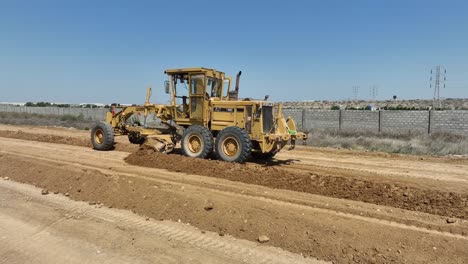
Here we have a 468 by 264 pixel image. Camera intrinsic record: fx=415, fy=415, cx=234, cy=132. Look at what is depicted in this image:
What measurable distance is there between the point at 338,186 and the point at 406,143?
11580 millimetres

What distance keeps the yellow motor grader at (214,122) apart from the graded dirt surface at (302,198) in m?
0.87

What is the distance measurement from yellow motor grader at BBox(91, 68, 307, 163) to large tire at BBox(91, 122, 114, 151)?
98 mm

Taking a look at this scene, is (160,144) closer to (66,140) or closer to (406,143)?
(66,140)

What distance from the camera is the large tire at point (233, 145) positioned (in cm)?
1101

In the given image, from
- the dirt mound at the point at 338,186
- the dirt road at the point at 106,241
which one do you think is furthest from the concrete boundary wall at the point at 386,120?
the dirt road at the point at 106,241

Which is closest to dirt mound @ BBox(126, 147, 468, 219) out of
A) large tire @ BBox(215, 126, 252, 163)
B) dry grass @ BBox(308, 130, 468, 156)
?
large tire @ BBox(215, 126, 252, 163)

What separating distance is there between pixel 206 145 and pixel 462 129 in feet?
54.5

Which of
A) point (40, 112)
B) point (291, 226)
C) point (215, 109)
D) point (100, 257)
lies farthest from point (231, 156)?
point (40, 112)

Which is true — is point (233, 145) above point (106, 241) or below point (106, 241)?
above

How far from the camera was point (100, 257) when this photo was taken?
548 centimetres

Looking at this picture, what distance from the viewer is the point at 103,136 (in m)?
14.7

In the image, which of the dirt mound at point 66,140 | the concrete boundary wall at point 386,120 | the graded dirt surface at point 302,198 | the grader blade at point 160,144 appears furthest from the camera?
the concrete boundary wall at point 386,120

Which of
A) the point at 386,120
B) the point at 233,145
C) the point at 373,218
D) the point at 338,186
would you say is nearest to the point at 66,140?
the point at 233,145

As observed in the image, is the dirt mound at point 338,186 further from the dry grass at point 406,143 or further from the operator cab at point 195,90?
the dry grass at point 406,143
